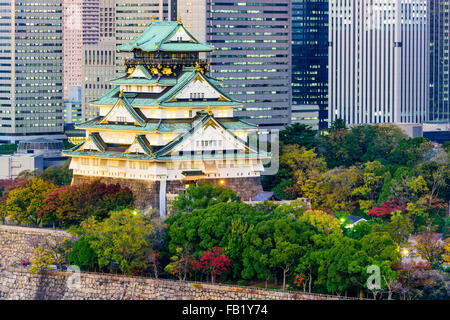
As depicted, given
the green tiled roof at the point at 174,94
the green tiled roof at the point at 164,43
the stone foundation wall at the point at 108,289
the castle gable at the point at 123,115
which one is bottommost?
the stone foundation wall at the point at 108,289

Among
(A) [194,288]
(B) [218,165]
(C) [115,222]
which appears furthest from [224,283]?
(B) [218,165]

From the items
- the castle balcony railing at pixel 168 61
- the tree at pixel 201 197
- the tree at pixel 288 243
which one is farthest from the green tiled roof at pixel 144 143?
the tree at pixel 288 243

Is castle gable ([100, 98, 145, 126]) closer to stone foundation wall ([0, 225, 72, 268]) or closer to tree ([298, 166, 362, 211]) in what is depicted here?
stone foundation wall ([0, 225, 72, 268])

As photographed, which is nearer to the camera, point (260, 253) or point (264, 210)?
point (260, 253)

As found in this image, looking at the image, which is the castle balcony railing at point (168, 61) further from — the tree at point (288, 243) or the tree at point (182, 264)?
→ the tree at point (288, 243)

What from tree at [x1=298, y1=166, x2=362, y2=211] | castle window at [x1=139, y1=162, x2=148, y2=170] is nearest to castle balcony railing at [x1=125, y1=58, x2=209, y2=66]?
castle window at [x1=139, y1=162, x2=148, y2=170]

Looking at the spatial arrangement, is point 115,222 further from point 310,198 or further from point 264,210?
point 310,198
